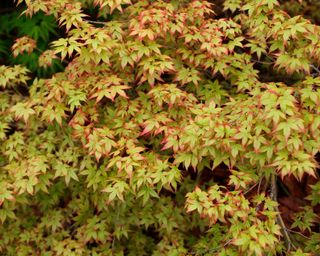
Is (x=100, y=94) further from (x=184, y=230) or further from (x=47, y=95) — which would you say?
(x=184, y=230)

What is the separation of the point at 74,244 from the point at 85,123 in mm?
1072

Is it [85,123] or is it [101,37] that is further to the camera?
[85,123]

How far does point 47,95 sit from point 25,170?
0.73 metres

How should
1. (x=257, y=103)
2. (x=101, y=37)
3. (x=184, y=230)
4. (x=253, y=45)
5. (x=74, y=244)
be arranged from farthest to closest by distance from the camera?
(x=184, y=230), (x=74, y=244), (x=253, y=45), (x=101, y=37), (x=257, y=103)

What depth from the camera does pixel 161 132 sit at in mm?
3801

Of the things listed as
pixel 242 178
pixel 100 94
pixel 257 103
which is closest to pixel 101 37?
pixel 100 94

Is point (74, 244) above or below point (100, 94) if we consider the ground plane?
below

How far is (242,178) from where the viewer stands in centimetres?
327

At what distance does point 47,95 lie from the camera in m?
4.12

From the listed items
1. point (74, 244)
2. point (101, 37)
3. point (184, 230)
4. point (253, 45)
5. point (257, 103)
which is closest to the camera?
point (257, 103)

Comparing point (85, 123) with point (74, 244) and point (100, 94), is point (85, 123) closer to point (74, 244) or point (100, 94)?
point (100, 94)

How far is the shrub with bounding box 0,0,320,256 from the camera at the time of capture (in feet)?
10.1

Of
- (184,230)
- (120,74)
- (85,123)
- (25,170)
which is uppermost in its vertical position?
(120,74)

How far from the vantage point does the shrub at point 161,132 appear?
121 inches
